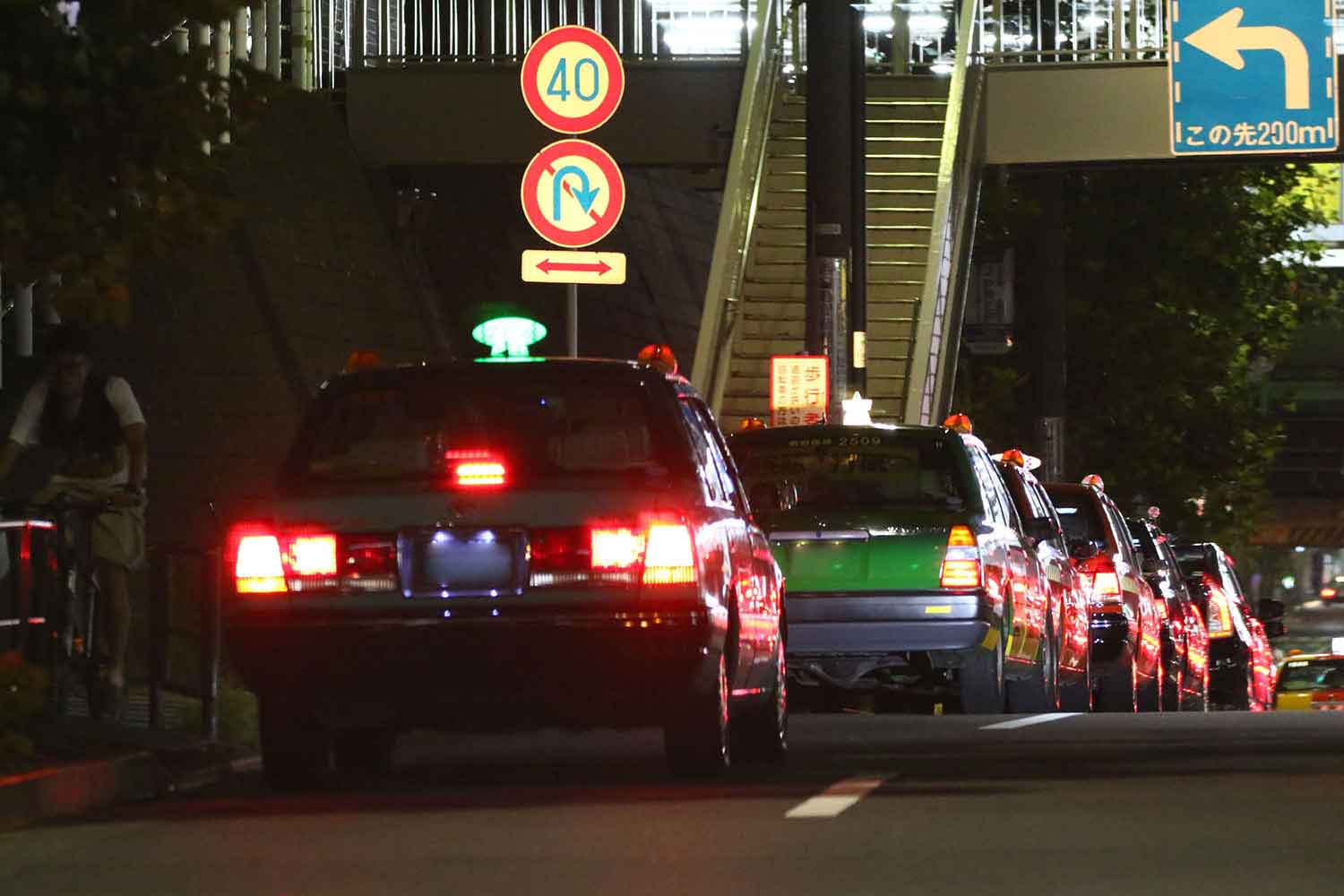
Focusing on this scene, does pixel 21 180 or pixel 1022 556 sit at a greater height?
pixel 21 180

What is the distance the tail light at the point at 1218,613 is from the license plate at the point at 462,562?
21373mm

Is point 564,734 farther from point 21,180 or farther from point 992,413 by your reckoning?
point 992,413

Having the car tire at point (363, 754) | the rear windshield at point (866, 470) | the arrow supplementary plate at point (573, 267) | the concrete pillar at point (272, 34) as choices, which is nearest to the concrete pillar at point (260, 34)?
the concrete pillar at point (272, 34)

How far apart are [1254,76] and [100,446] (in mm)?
19139

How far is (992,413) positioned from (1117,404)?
2.38 m

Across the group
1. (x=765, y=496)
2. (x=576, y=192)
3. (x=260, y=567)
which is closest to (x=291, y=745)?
(x=260, y=567)

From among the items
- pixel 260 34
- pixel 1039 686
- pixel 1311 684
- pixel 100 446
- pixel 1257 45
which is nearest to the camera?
pixel 100 446

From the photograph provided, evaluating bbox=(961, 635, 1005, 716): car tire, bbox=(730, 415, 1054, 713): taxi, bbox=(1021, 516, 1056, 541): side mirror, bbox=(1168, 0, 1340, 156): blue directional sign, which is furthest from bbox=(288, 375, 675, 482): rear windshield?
bbox=(1168, 0, 1340, 156): blue directional sign

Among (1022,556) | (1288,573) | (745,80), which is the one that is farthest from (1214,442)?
(1288,573)

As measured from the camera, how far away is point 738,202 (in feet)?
100

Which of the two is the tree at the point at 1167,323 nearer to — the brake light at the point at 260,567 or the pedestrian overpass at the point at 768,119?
the pedestrian overpass at the point at 768,119

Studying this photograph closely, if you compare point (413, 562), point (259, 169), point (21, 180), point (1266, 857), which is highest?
point (259, 169)

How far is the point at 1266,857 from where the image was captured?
8.96m

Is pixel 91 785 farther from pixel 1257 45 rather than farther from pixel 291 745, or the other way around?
pixel 1257 45
